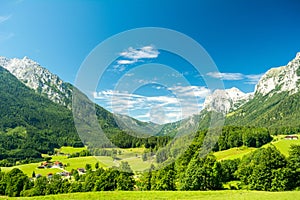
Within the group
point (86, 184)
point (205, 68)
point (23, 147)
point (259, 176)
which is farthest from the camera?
point (23, 147)

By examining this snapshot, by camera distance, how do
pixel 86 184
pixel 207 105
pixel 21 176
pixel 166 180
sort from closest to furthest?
pixel 207 105, pixel 166 180, pixel 86 184, pixel 21 176

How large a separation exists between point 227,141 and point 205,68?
90467mm

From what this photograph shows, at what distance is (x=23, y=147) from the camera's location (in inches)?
6801

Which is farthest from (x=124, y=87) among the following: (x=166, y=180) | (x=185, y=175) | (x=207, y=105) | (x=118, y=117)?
(x=166, y=180)

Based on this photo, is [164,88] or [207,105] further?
[207,105]

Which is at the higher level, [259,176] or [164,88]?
[164,88]

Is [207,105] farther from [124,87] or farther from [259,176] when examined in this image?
[259,176]

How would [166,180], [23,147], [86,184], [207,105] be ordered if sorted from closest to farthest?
[207,105] → [166,180] → [86,184] → [23,147]

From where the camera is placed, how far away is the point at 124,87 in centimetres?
1167

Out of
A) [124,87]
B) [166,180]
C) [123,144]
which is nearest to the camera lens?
[124,87]

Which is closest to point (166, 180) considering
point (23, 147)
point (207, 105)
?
point (207, 105)

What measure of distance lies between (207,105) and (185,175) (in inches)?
915

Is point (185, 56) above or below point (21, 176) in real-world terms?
above

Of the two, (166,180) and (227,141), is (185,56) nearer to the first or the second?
(166,180)
